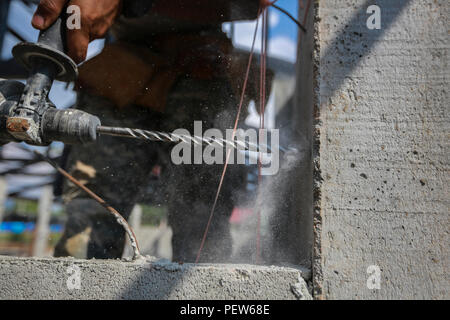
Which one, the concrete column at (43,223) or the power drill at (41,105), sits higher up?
the power drill at (41,105)

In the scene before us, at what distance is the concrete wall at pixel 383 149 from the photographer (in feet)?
3.94

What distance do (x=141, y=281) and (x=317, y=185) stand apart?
0.80 meters

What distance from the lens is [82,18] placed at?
152 cm

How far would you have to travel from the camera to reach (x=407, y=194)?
124 centimetres

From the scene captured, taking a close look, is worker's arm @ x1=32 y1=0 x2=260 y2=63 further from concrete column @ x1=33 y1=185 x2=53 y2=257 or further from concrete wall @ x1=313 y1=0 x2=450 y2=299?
concrete column @ x1=33 y1=185 x2=53 y2=257

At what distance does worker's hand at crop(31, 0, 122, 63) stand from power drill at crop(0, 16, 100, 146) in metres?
0.04

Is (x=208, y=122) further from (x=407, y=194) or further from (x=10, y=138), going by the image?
(x=407, y=194)

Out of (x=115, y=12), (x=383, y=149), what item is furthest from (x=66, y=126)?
(x=383, y=149)

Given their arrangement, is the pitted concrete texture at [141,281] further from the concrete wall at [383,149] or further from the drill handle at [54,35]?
the drill handle at [54,35]

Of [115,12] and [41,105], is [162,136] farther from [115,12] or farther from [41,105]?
[115,12]

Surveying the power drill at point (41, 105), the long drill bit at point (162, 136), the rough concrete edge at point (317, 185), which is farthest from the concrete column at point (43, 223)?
the rough concrete edge at point (317, 185)
